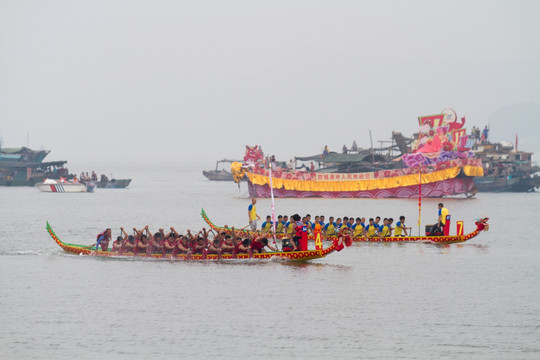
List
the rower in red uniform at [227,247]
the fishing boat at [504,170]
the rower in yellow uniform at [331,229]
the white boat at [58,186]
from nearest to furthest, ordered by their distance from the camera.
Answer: the rower in red uniform at [227,247] → the rower in yellow uniform at [331,229] → the fishing boat at [504,170] → the white boat at [58,186]

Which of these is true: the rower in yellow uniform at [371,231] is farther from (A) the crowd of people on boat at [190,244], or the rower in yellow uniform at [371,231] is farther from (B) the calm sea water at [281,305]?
(A) the crowd of people on boat at [190,244]

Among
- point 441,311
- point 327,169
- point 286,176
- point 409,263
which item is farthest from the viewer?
point 327,169

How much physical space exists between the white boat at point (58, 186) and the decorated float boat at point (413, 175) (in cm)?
3422

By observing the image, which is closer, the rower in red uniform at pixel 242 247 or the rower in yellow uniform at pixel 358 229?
the rower in red uniform at pixel 242 247

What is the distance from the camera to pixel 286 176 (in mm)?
94562

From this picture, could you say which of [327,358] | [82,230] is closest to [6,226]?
[82,230]

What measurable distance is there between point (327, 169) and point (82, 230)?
5082cm

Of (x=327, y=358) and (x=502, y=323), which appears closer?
(x=327, y=358)

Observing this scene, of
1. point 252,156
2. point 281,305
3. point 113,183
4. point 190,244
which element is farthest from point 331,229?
point 113,183

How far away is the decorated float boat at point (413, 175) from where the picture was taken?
8956 centimetres

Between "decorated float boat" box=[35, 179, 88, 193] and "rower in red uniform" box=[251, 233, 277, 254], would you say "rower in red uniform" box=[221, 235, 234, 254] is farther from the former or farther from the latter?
"decorated float boat" box=[35, 179, 88, 193]

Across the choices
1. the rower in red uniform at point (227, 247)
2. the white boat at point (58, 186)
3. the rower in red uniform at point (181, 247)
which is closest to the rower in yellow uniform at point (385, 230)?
the rower in red uniform at point (227, 247)

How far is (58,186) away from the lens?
12025 cm

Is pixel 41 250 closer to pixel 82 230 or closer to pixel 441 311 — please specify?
pixel 82 230
